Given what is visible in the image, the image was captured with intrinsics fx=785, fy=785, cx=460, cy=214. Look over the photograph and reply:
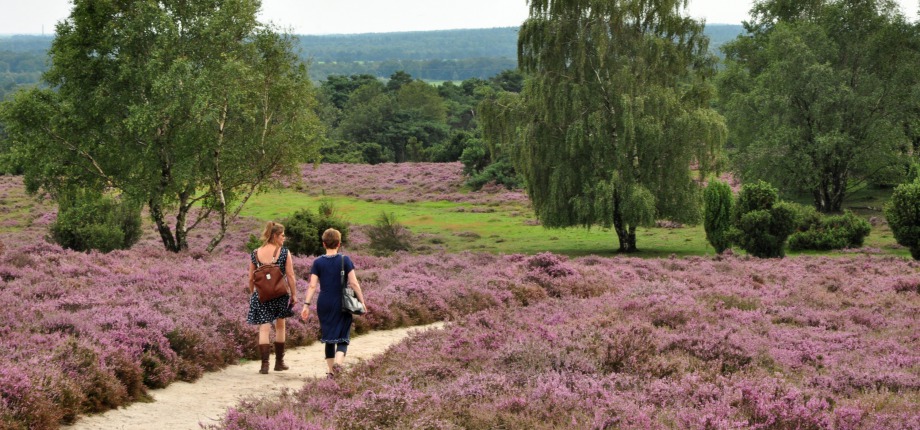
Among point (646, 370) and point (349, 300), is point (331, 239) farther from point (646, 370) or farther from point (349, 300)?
point (646, 370)

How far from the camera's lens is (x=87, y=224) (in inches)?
1313

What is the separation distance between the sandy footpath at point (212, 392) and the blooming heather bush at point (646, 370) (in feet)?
3.45

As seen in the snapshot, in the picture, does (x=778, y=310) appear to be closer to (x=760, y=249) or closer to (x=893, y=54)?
(x=760, y=249)

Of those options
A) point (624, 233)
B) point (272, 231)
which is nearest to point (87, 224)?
point (624, 233)

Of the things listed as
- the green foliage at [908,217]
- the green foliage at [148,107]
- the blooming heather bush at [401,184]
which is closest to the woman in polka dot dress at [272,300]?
the green foliage at [148,107]

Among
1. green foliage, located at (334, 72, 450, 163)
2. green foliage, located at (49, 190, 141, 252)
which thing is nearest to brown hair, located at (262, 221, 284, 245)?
green foliage, located at (49, 190, 141, 252)

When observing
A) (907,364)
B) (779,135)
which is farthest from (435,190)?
(907,364)

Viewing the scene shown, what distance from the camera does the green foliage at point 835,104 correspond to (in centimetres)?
4756

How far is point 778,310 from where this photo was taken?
16.2m

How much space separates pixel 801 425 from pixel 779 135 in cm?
4379

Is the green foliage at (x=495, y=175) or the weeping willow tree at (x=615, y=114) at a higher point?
the weeping willow tree at (x=615, y=114)

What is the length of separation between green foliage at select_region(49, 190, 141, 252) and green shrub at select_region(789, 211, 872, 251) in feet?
98.5

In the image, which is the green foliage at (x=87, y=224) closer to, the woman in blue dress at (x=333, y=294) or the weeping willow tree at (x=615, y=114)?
the weeping willow tree at (x=615, y=114)

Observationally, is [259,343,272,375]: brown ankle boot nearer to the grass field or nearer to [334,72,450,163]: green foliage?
the grass field
